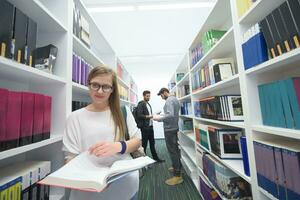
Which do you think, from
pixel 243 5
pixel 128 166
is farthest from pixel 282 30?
pixel 128 166

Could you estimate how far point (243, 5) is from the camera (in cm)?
106

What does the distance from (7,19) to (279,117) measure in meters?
1.45

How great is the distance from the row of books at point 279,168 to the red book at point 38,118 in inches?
51.9

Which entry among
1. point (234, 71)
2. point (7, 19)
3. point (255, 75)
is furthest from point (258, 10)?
point (7, 19)

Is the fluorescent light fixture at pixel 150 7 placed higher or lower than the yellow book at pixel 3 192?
higher

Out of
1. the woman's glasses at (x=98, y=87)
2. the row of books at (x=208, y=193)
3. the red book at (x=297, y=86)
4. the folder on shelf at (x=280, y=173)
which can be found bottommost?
the row of books at (x=208, y=193)

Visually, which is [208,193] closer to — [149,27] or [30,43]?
[30,43]

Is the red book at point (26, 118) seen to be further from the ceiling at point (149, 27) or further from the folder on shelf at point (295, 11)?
the ceiling at point (149, 27)

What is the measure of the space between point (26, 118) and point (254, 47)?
135 centimetres

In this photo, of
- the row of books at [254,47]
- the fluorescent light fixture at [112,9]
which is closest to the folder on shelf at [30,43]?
the row of books at [254,47]

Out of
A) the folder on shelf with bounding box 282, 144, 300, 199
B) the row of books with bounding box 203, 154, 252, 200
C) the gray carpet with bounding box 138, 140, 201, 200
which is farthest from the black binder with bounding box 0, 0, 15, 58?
the gray carpet with bounding box 138, 140, 201, 200

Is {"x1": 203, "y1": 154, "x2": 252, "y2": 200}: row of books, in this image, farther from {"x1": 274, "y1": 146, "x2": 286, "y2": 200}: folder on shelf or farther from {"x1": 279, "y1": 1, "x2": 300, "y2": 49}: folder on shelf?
{"x1": 279, "y1": 1, "x2": 300, "y2": 49}: folder on shelf

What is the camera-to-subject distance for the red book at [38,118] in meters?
0.85

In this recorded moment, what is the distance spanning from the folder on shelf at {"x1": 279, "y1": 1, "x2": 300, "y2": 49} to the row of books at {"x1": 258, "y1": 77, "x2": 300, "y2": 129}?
0.57 feet
